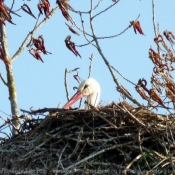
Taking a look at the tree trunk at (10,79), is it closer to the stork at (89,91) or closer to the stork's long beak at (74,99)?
the stork's long beak at (74,99)

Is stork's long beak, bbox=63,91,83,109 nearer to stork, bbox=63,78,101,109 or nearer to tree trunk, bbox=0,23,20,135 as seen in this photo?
stork, bbox=63,78,101,109

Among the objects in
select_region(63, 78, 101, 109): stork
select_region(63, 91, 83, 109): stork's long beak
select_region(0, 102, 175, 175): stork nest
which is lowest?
select_region(0, 102, 175, 175): stork nest

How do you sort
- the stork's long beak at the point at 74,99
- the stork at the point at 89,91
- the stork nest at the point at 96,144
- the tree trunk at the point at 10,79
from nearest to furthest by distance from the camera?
1. the stork nest at the point at 96,144
2. the tree trunk at the point at 10,79
3. the stork's long beak at the point at 74,99
4. the stork at the point at 89,91

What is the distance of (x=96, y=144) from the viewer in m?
12.6

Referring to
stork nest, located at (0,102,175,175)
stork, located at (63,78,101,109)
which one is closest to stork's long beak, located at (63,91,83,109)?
stork, located at (63,78,101,109)

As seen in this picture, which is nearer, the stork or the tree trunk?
the tree trunk

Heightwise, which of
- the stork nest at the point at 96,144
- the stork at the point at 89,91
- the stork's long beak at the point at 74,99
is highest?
the stork at the point at 89,91

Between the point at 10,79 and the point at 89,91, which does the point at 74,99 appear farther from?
the point at 10,79

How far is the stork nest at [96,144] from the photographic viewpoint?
40.2ft

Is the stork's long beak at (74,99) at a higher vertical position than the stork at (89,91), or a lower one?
lower

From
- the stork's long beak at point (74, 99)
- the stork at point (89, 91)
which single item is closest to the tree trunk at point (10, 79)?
the stork's long beak at point (74, 99)

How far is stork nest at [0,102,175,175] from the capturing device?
12258 mm

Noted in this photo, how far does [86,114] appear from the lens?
42.2ft

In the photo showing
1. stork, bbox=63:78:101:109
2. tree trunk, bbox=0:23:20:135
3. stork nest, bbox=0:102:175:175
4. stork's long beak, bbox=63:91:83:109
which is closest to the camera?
stork nest, bbox=0:102:175:175
